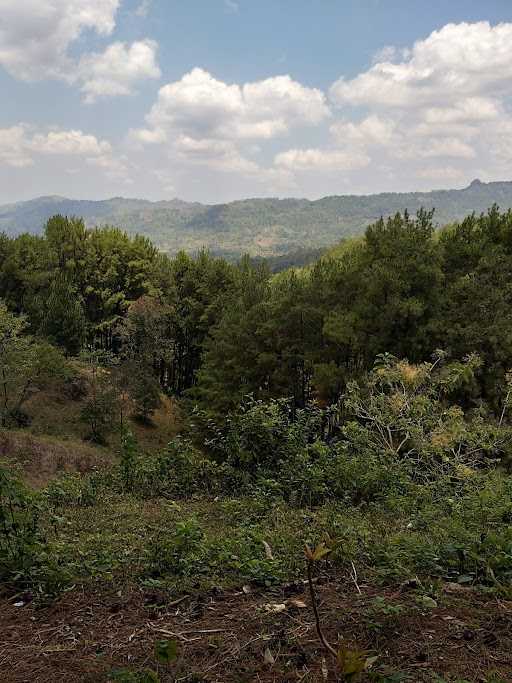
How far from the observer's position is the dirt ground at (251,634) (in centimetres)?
289

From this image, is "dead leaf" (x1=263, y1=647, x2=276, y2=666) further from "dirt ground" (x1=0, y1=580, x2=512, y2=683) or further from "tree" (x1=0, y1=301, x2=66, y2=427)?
"tree" (x1=0, y1=301, x2=66, y2=427)

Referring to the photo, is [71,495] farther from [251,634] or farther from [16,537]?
[251,634]

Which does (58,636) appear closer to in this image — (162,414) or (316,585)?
(316,585)

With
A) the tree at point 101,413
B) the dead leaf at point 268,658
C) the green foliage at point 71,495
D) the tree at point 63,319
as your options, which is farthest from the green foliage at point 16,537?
the tree at point 63,319

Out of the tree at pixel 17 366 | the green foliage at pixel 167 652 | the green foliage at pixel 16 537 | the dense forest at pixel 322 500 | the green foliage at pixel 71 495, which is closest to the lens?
the green foliage at pixel 167 652

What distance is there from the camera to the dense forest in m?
3.13

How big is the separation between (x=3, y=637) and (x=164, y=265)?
35844 mm

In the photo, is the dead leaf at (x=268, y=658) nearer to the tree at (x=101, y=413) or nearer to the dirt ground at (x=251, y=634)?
the dirt ground at (x=251, y=634)

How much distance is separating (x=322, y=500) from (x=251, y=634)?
421cm

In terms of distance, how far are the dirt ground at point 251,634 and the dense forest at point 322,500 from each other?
17 millimetres

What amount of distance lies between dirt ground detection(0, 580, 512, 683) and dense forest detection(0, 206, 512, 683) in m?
0.02

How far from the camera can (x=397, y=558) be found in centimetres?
414

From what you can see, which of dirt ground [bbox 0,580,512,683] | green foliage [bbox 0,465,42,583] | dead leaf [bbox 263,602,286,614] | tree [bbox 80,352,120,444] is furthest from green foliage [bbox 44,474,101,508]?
tree [bbox 80,352,120,444]

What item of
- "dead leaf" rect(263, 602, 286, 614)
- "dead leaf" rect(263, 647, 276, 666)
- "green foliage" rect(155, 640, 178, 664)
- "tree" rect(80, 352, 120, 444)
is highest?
"green foliage" rect(155, 640, 178, 664)
